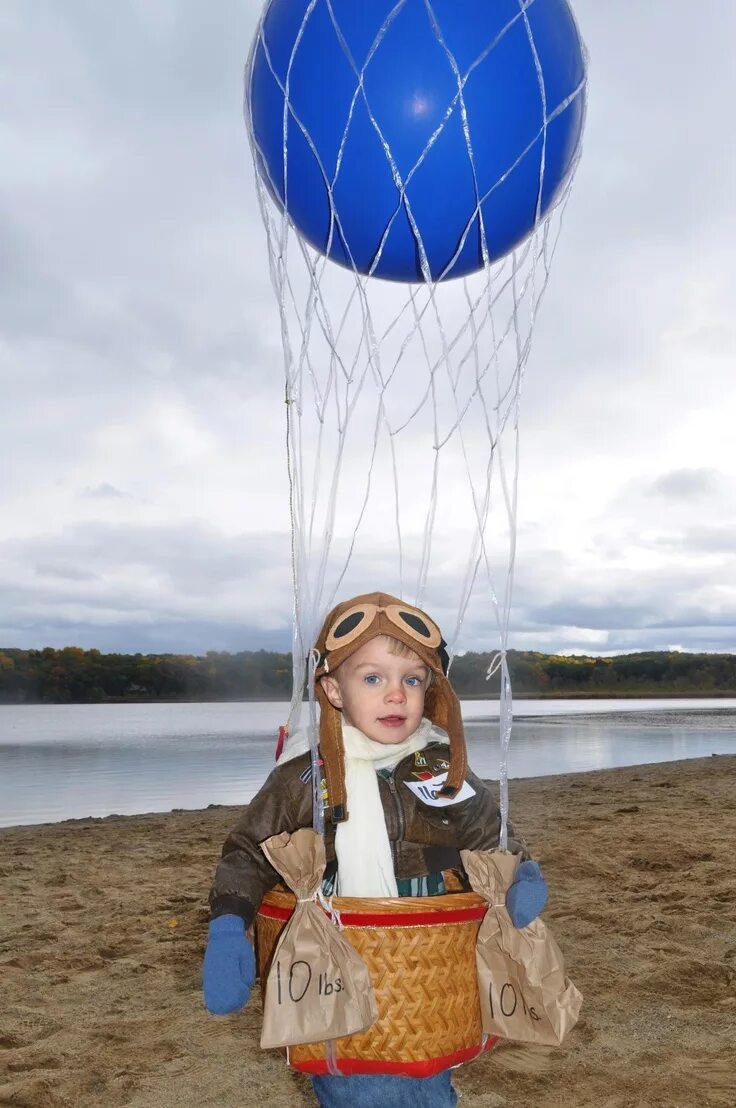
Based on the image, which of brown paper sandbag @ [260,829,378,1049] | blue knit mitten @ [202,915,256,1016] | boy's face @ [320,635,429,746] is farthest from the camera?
boy's face @ [320,635,429,746]

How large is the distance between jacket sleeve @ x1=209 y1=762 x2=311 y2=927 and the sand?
45.1 inches

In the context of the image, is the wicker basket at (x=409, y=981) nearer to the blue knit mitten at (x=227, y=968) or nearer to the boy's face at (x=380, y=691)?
the blue knit mitten at (x=227, y=968)

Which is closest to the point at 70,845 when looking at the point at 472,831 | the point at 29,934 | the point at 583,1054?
the point at 29,934

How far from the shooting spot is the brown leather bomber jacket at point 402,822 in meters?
2.24

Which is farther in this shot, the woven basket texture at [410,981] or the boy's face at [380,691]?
the boy's face at [380,691]

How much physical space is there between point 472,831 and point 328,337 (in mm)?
1871

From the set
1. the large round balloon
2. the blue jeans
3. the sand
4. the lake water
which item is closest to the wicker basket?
the blue jeans

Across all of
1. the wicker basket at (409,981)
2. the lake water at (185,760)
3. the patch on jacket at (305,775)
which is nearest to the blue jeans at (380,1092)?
the wicker basket at (409,981)

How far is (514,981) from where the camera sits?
2.09m

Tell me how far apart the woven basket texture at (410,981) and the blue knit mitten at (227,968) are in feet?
0.18

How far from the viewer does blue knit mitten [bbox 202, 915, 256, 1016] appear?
6.60 ft

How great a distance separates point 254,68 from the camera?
310 centimetres

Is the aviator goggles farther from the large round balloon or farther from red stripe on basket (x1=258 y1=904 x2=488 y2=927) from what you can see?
the large round balloon

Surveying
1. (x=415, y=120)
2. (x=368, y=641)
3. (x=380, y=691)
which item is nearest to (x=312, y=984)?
(x=380, y=691)
